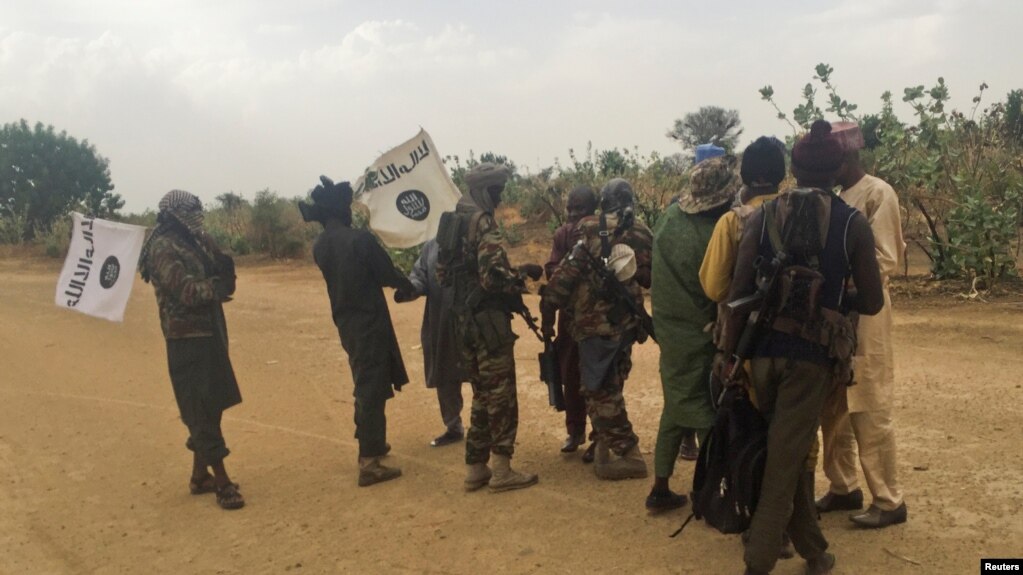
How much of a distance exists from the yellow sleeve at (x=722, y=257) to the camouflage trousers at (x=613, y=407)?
1154 millimetres

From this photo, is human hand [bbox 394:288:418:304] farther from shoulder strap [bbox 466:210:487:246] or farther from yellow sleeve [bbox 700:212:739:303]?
yellow sleeve [bbox 700:212:739:303]

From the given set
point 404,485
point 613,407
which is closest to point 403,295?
point 404,485

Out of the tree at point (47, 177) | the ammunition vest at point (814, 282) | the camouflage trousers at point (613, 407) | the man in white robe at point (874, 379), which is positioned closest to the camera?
the ammunition vest at point (814, 282)

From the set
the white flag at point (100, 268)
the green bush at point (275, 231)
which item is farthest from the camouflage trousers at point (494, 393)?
the green bush at point (275, 231)

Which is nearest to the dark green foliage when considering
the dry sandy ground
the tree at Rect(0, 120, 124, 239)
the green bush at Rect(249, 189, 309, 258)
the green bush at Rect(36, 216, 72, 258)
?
Result: the dry sandy ground

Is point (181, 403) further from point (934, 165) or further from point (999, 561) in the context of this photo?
point (934, 165)

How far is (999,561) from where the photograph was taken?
356 cm

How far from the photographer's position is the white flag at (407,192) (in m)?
6.39

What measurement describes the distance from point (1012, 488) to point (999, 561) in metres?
0.91

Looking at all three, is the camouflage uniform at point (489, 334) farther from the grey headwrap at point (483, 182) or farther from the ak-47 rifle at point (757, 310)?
the ak-47 rifle at point (757, 310)

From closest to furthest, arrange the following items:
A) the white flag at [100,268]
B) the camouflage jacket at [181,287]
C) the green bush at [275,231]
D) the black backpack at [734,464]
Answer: the black backpack at [734,464] → the camouflage jacket at [181,287] → the white flag at [100,268] → the green bush at [275,231]

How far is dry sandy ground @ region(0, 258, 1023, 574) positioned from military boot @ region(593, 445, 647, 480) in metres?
0.07

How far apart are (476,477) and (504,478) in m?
0.19

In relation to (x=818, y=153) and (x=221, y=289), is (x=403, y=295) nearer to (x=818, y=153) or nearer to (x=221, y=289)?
(x=221, y=289)
